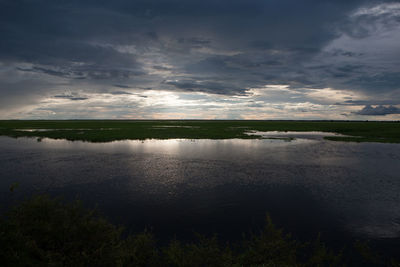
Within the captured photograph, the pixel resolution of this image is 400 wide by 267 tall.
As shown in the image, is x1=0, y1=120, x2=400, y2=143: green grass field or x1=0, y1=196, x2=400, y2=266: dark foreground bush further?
x1=0, y1=120, x2=400, y2=143: green grass field

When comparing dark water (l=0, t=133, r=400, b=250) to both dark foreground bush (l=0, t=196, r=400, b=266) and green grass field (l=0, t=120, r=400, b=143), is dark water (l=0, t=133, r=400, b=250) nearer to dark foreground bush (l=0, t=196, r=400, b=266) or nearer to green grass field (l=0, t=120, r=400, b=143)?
dark foreground bush (l=0, t=196, r=400, b=266)

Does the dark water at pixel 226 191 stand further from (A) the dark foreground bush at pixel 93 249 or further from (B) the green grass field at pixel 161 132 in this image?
(B) the green grass field at pixel 161 132

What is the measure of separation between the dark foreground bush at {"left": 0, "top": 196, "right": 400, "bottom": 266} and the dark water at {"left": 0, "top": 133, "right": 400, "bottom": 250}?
214cm

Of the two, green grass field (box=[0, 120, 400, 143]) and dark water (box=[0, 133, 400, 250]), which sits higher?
green grass field (box=[0, 120, 400, 143])

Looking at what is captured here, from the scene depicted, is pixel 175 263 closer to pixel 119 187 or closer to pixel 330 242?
pixel 330 242

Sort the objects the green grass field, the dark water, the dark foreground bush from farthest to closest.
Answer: the green grass field → the dark water → the dark foreground bush

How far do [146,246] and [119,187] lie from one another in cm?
959

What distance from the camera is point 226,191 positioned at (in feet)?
53.0

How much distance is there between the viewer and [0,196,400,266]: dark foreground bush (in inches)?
253

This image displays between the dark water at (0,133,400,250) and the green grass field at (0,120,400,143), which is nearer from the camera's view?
the dark water at (0,133,400,250)

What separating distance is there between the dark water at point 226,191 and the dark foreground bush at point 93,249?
2.14m

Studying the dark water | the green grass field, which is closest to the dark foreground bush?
the dark water

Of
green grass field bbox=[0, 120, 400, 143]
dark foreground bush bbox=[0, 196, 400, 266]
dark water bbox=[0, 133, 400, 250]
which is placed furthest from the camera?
green grass field bbox=[0, 120, 400, 143]

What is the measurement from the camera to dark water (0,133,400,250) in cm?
1130
